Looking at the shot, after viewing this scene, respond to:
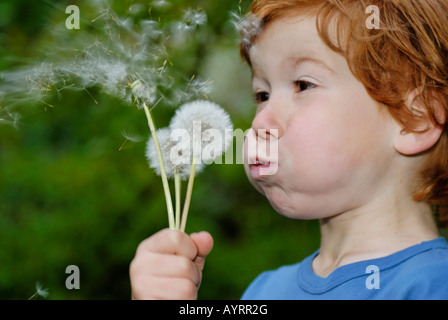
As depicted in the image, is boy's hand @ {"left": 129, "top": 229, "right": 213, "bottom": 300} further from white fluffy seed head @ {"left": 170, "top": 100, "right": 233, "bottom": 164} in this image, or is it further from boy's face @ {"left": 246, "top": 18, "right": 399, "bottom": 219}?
boy's face @ {"left": 246, "top": 18, "right": 399, "bottom": 219}

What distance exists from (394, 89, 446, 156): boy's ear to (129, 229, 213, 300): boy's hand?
19.4 inches

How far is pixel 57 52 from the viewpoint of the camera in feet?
4.66

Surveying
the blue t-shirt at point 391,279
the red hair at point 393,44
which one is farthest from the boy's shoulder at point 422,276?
the red hair at point 393,44

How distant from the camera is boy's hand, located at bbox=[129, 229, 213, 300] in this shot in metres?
0.94

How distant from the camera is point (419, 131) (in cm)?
120

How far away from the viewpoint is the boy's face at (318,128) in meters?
1.14

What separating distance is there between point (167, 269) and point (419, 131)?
60 centimetres

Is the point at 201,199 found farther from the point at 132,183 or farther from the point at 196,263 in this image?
the point at 196,263

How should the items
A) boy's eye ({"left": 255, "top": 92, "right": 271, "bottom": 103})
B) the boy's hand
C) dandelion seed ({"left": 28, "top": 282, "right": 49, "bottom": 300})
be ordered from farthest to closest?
dandelion seed ({"left": 28, "top": 282, "right": 49, "bottom": 300}) < boy's eye ({"left": 255, "top": 92, "right": 271, "bottom": 103}) < the boy's hand

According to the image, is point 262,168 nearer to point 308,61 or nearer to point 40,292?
point 308,61

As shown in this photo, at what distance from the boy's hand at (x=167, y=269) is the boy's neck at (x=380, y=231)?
15.6 inches

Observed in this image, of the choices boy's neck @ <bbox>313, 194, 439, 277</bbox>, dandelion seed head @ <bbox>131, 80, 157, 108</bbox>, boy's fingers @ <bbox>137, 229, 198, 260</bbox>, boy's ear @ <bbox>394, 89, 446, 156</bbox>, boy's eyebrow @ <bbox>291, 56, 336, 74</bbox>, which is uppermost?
boy's eyebrow @ <bbox>291, 56, 336, 74</bbox>

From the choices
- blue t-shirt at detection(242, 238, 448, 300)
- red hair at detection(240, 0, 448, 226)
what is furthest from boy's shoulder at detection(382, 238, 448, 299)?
red hair at detection(240, 0, 448, 226)

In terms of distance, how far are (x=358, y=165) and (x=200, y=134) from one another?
1.05ft
